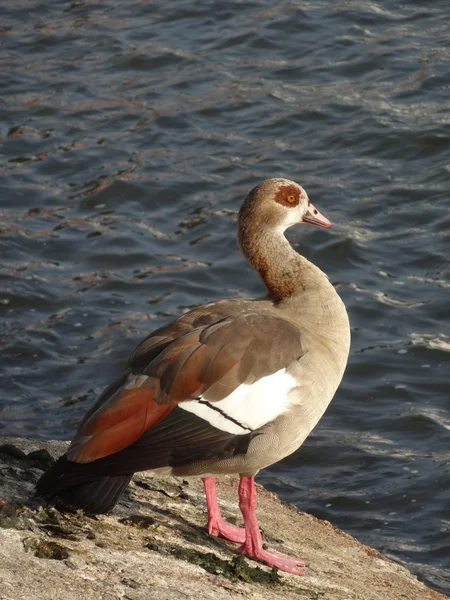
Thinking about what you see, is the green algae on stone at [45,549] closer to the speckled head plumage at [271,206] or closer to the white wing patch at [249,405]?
the white wing patch at [249,405]

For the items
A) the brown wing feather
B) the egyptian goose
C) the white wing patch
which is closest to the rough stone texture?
the egyptian goose

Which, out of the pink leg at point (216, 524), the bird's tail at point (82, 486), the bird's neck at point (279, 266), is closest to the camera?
the bird's tail at point (82, 486)

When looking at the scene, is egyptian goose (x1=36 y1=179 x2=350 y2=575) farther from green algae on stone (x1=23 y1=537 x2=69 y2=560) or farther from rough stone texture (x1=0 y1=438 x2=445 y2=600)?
green algae on stone (x1=23 y1=537 x2=69 y2=560)

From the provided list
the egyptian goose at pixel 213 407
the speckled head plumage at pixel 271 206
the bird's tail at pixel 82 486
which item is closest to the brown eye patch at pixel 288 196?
the speckled head plumage at pixel 271 206

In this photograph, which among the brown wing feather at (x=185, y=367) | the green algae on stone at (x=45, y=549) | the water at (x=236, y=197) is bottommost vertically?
the water at (x=236, y=197)

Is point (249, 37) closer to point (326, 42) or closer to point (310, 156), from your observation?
point (326, 42)

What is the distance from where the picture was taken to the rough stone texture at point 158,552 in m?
3.79

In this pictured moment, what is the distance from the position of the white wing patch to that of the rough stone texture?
53 centimetres

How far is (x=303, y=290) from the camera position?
5.16 metres

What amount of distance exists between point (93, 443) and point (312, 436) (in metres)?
3.17

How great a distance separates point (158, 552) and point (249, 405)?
27.8 inches

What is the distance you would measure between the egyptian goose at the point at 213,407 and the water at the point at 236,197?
68.3 inches

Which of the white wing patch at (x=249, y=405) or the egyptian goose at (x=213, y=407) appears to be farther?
the white wing patch at (x=249, y=405)

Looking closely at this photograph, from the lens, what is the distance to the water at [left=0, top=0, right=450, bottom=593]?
708 centimetres
